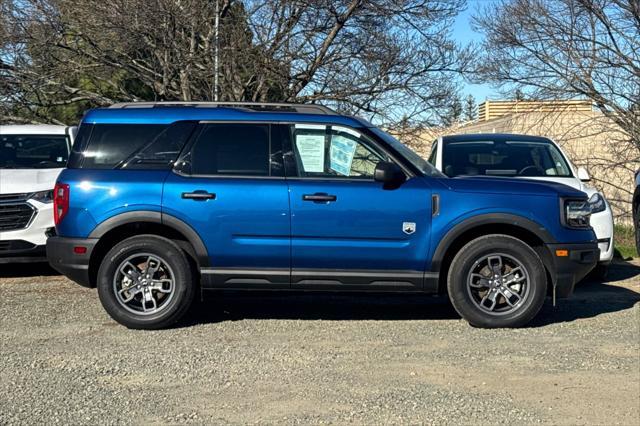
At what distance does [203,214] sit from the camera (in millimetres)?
6453

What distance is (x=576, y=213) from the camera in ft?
21.7

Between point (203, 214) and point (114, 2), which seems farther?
point (114, 2)

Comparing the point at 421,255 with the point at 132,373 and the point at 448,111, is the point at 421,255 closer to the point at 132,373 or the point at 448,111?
the point at 132,373

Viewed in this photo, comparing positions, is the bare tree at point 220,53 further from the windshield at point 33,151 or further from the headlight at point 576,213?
the headlight at point 576,213

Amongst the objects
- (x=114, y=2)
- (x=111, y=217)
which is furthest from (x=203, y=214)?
(x=114, y=2)

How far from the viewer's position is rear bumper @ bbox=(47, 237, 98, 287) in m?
6.53

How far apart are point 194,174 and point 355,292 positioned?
5.83ft

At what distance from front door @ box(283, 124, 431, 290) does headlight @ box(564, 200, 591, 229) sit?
125cm

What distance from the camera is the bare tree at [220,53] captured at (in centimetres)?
1244

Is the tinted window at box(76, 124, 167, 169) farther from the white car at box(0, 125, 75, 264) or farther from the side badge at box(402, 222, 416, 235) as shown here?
the side badge at box(402, 222, 416, 235)

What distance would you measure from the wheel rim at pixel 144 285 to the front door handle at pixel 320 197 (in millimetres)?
1397

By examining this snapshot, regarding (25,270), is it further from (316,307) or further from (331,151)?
(331,151)

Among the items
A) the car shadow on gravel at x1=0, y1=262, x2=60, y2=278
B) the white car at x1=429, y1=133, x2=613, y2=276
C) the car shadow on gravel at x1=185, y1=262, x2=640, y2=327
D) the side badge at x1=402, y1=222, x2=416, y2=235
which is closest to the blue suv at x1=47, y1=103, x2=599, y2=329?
the side badge at x1=402, y1=222, x2=416, y2=235

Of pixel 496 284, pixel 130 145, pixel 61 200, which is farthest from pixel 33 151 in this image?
→ pixel 496 284
